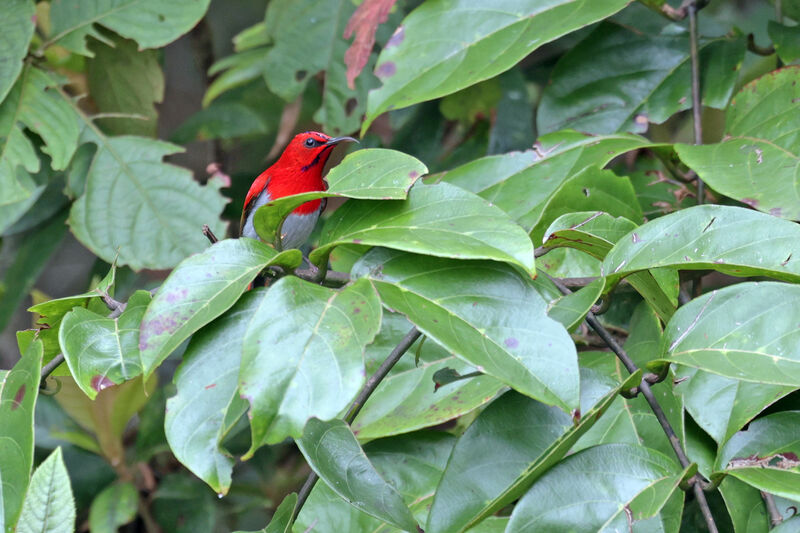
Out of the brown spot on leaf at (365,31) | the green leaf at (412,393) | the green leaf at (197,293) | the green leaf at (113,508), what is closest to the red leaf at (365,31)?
the brown spot on leaf at (365,31)

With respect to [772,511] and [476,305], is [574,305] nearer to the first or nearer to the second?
[476,305]

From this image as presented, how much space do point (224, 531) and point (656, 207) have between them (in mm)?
2317

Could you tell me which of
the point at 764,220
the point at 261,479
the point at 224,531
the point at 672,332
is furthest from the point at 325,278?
the point at 224,531

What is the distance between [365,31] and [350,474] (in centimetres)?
131

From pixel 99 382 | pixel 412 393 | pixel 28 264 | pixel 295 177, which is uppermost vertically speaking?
pixel 99 382

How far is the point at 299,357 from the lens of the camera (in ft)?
2.97

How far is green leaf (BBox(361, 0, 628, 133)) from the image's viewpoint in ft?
5.43

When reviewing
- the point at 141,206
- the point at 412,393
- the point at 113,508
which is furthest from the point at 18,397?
the point at 113,508

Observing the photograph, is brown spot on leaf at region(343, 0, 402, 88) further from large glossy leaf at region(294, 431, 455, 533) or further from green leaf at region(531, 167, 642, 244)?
large glossy leaf at region(294, 431, 455, 533)

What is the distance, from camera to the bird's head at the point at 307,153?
9.25ft

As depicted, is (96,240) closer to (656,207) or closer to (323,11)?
(323,11)

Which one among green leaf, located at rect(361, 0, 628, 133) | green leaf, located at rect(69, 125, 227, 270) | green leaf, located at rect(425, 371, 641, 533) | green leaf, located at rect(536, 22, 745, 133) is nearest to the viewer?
green leaf, located at rect(425, 371, 641, 533)

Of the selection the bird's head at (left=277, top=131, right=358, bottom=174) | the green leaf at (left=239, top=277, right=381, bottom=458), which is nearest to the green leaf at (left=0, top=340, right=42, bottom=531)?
the green leaf at (left=239, top=277, right=381, bottom=458)

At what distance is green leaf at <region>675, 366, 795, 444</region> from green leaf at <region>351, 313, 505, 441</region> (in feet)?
0.90
